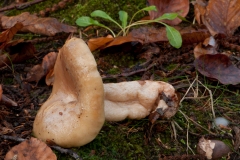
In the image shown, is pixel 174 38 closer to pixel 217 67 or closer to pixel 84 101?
pixel 217 67

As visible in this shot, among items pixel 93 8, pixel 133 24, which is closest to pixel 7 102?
pixel 133 24

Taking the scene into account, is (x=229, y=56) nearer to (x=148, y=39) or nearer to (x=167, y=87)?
(x=148, y=39)

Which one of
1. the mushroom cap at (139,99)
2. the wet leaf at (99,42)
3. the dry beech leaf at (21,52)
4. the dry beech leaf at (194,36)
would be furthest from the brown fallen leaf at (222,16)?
the dry beech leaf at (21,52)

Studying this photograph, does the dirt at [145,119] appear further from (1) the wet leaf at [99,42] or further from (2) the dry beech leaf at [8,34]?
(2) the dry beech leaf at [8,34]

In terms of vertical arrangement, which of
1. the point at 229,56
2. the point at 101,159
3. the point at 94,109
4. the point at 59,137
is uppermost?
the point at 94,109

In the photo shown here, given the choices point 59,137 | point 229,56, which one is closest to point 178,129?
point 59,137

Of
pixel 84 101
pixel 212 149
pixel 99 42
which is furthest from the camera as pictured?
pixel 99 42

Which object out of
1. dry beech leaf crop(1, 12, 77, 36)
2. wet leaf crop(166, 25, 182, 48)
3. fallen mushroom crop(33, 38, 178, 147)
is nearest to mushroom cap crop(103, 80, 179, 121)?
fallen mushroom crop(33, 38, 178, 147)
